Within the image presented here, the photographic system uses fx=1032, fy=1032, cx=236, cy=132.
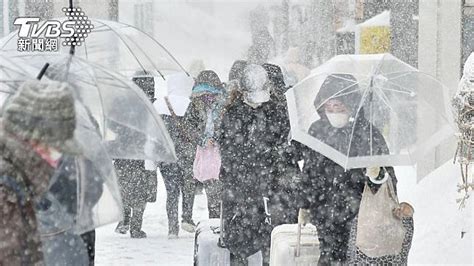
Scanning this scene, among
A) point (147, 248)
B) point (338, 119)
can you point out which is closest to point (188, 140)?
point (147, 248)

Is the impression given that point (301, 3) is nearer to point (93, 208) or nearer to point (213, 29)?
point (213, 29)

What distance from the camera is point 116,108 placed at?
19.1 ft

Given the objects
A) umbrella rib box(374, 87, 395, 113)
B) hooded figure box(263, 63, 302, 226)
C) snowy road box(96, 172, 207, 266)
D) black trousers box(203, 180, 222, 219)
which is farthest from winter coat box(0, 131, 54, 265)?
black trousers box(203, 180, 222, 219)

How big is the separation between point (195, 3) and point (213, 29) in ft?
3.34

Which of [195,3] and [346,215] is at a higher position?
[195,3]

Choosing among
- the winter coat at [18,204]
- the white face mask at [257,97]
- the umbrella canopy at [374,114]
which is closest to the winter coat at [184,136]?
the white face mask at [257,97]

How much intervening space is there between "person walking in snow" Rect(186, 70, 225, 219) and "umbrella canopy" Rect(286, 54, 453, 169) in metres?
3.12

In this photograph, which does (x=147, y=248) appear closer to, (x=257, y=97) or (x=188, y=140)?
(x=188, y=140)

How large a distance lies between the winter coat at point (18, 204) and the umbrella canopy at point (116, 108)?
1262 mm

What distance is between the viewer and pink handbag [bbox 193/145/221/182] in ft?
34.4

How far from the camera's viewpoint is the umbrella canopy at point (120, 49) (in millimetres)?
7793

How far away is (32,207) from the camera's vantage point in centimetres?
416

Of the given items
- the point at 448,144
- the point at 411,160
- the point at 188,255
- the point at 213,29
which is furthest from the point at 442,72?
the point at 213,29

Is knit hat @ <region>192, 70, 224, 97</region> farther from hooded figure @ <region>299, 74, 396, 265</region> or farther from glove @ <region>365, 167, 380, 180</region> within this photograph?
glove @ <region>365, 167, 380, 180</region>
